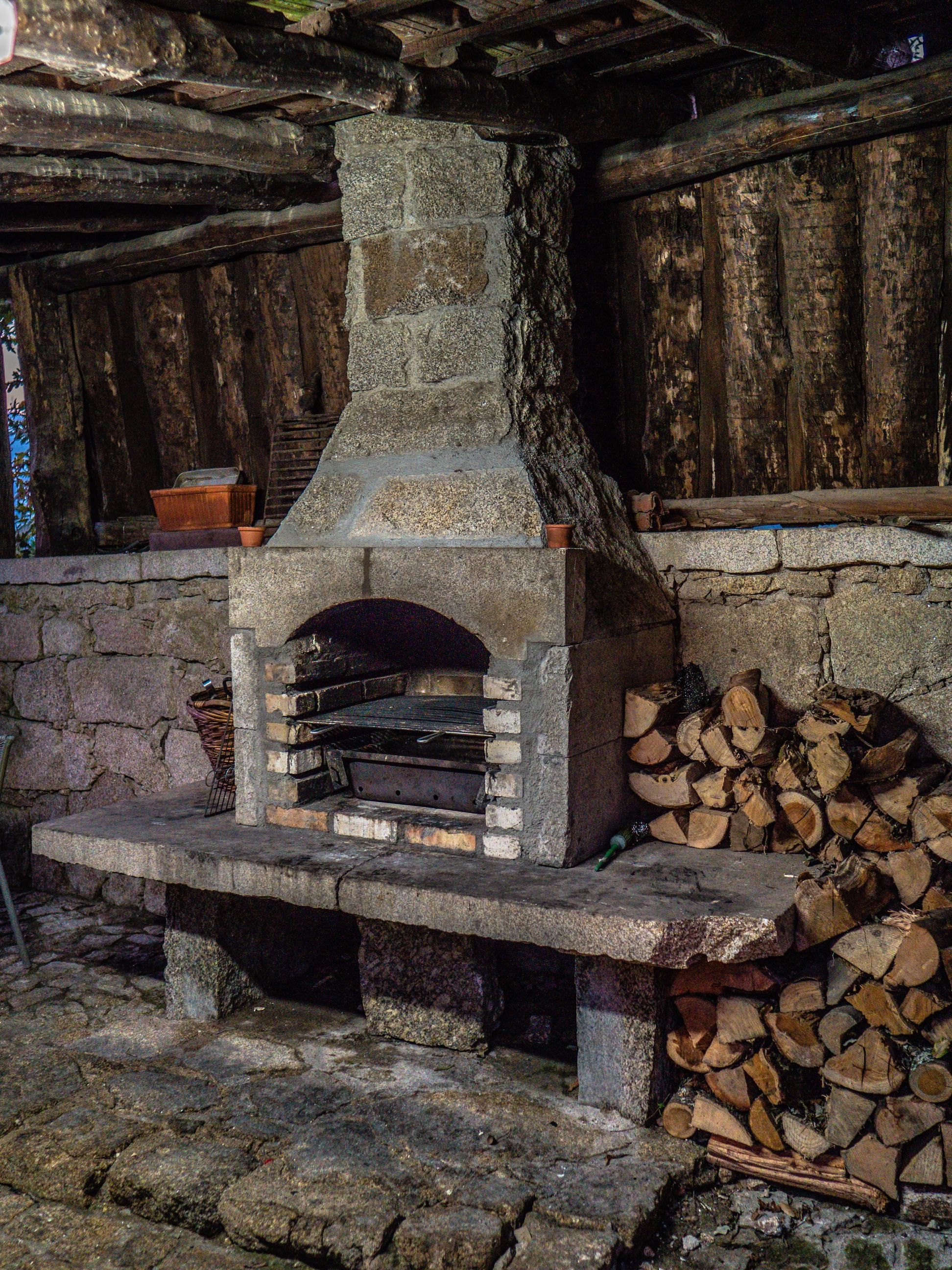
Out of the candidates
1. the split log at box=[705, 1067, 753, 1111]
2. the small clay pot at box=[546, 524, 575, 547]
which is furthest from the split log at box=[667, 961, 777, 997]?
the small clay pot at box=[546, 524, 575, 547]

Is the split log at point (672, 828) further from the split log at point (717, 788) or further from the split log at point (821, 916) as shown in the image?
the split log at point (821, 916)

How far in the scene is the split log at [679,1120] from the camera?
129 inches

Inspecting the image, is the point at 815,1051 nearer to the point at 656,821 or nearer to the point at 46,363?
the point at 656,821

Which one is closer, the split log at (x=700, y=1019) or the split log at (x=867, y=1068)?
the split log at (x=867, y=1068)

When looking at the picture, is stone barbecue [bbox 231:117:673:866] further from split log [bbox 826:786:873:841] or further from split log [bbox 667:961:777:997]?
split log [bbox 826:786:873:841]

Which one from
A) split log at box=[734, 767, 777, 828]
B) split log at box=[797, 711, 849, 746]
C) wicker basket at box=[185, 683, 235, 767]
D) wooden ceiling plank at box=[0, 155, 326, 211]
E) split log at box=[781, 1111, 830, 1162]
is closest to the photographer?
split log at box=[781, 1111, 830, 1162]

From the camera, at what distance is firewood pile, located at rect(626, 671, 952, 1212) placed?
117 inches

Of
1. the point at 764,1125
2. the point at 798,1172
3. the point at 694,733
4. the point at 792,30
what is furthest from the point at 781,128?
the point at 798,1172

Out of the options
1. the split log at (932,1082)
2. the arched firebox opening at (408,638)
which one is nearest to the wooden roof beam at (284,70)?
the arched firebox opening at (408,638)

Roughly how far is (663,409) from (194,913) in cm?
272

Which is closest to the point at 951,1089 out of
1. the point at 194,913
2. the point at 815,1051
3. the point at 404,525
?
the point at 815,1051

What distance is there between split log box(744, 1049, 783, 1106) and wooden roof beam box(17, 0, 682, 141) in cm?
304

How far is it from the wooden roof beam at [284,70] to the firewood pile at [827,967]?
204 centimetres

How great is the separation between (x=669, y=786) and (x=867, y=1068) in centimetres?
109
